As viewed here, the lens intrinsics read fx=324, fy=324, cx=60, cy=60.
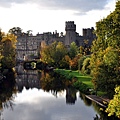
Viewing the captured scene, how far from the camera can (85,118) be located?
902 inches

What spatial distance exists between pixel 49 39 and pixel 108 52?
318 ft

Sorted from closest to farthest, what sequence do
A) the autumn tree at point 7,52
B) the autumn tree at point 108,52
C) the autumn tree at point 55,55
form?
the autumn tree at point 108,52, the autumn tree at point 7,52, the autumn tree at point 55,55

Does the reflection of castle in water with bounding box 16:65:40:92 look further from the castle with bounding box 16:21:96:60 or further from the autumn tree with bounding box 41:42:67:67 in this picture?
the castle with bounding box 16:21:96:60

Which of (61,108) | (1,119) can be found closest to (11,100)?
(61,108)

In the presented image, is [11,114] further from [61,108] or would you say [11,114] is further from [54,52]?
[54,52]

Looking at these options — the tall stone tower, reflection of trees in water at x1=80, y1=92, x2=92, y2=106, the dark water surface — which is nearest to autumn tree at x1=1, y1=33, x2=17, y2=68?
the dark water surface

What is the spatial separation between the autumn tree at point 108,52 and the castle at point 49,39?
8136 cm

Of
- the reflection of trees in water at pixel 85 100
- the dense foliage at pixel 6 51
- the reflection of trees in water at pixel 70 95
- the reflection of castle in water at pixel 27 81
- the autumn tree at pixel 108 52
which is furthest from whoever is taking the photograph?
the dense foliage at pixel 6 51

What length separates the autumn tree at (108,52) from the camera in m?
21.2

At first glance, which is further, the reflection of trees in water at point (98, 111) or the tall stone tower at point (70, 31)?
→ the tall stone tower at point (70, 31)

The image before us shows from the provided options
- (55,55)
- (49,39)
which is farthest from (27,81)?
(49,39)

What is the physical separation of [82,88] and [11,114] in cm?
1167

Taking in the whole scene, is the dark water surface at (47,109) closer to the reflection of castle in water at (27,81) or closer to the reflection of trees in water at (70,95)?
the reflection of trees in water at (70,95)

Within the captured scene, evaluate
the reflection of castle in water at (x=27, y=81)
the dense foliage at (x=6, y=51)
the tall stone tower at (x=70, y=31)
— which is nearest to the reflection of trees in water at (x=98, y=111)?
the reflection of castle in water at (x=27, y=81)
